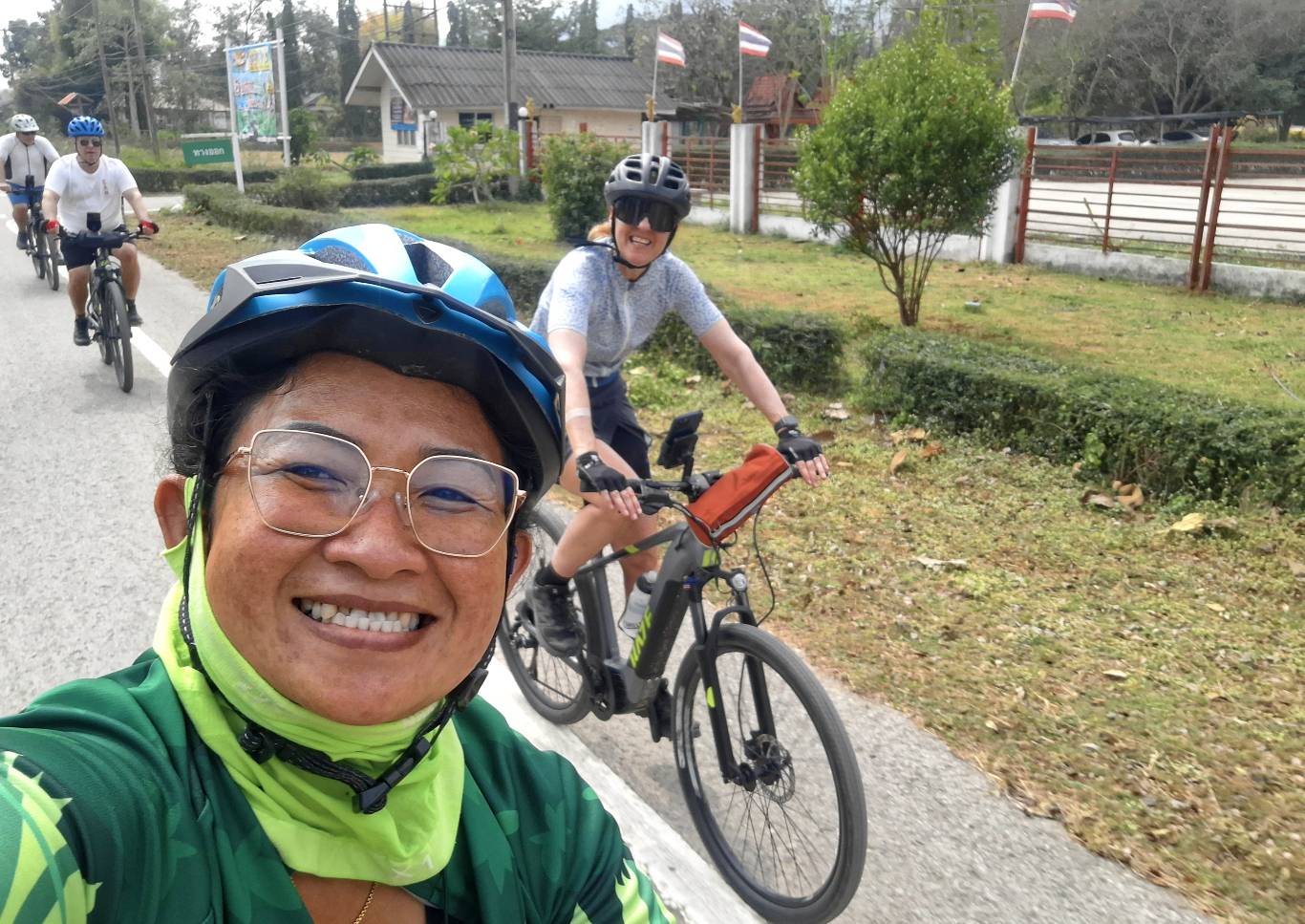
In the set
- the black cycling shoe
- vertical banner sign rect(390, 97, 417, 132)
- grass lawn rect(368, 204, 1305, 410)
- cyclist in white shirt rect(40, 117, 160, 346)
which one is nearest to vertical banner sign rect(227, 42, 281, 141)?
grass lawn rect(368, 204, 1305, 410)

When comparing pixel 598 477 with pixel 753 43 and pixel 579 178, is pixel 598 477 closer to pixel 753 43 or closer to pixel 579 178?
pixel 579 178

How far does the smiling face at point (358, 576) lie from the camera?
1.29m

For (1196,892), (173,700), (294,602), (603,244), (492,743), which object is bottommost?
(1196,892)

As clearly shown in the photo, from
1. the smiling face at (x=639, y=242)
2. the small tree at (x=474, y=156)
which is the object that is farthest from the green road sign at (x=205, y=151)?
the smiling face at (x=639, y=242)

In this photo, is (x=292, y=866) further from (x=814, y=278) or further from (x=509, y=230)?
(x=509, y=230)

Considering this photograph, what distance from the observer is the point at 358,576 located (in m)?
1.31

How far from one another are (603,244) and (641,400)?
4830 millimetres

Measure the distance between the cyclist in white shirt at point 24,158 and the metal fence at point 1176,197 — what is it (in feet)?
45.8

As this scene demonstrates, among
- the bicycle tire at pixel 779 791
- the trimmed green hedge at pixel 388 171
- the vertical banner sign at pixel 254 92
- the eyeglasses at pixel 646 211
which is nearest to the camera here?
the bicycle tire at pixel 779 791

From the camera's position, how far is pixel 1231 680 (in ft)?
14.2

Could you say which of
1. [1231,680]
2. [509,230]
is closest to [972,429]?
[1231,680]

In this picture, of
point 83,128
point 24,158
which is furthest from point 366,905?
point 24,158

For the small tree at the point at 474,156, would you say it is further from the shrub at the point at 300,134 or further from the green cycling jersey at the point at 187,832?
the green cycling jersey at the point at 187,832

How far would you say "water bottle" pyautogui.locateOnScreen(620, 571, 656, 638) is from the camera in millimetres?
Answer: 3703
